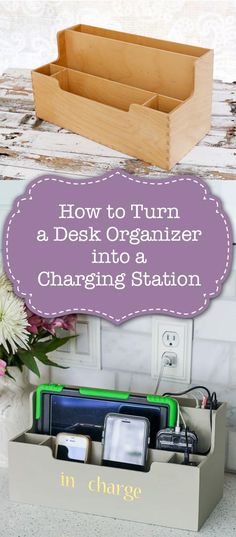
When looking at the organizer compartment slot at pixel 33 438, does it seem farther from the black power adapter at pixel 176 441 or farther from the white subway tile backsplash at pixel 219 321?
the white subway tile backsplash at pixel 219 321

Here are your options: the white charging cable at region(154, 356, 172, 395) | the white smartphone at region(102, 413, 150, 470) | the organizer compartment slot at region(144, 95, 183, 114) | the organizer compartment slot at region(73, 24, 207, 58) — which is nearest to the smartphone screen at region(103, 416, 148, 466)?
the white smartphone at region(102, 413, 150, 470)

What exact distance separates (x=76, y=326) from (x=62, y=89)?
1.80ft

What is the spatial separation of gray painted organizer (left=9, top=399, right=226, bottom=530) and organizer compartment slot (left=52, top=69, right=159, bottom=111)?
0.64 m

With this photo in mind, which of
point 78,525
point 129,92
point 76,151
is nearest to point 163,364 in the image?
point 78,525

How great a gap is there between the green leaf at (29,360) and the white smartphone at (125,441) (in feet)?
0.52

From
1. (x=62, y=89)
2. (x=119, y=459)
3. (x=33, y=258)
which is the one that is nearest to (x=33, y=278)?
(x=33, y=258)

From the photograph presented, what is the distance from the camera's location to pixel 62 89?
1.69 metres

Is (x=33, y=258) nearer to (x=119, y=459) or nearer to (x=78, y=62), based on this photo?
(x=119, y=459)

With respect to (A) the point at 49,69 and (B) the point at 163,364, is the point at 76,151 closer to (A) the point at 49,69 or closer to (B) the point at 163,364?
(A) the point at 49,69

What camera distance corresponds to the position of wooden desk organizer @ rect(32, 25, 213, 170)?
1.49 m

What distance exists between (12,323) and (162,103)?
1.73 ft

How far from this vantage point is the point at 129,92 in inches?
63.2

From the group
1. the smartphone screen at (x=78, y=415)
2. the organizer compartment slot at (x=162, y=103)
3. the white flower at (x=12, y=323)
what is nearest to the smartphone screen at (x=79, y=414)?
the smartphone screen at (x=78, y=415)

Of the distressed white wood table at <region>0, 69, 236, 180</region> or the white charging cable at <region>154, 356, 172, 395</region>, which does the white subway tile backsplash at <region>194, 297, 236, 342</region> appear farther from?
the distressed white wood table at <region>0, 69, 236, 180</region>
